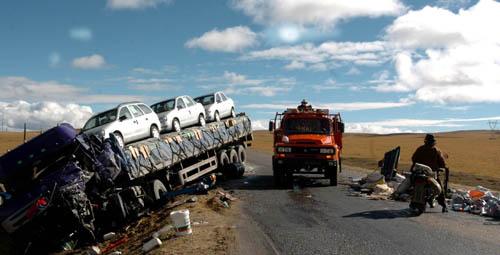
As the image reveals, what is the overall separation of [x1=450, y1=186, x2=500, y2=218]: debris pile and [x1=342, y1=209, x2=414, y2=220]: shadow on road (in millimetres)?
1744

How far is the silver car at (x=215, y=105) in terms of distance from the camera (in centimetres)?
2297

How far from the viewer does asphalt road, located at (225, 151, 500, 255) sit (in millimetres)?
9156

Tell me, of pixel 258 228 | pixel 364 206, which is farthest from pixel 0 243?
pixel 364 206

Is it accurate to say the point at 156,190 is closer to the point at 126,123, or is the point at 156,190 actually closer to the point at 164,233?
the point at 126,123

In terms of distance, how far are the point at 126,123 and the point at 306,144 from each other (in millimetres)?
5934

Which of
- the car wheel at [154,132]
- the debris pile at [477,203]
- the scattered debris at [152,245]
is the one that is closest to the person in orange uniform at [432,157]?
the debris pile at [477,203]

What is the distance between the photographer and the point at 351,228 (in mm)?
10820

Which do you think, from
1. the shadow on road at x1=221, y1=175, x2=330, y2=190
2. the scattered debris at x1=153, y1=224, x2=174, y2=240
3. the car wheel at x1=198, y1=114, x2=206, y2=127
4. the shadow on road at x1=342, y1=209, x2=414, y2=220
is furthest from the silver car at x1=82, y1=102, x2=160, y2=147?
the shadow on road at x1=342, y1=209, x2=414, y2=220

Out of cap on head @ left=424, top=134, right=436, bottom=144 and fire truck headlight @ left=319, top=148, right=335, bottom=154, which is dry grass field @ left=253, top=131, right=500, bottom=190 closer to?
fire truck headlight @ left=319, top=148, right=335, bottom=154

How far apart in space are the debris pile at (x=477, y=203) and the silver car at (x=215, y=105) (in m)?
11.2

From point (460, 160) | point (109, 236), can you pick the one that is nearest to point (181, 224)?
point (109, 236)

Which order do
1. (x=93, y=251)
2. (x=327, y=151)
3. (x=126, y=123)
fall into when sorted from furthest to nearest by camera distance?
(x=327, y=151)
(x=126, y=123)
(x=93, y=251)

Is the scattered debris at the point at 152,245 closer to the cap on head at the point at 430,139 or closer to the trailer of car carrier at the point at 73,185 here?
the trailer of car carrier at the point at 73,185

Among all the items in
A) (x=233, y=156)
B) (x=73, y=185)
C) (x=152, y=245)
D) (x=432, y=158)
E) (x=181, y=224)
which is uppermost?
(x=432, y=158)
